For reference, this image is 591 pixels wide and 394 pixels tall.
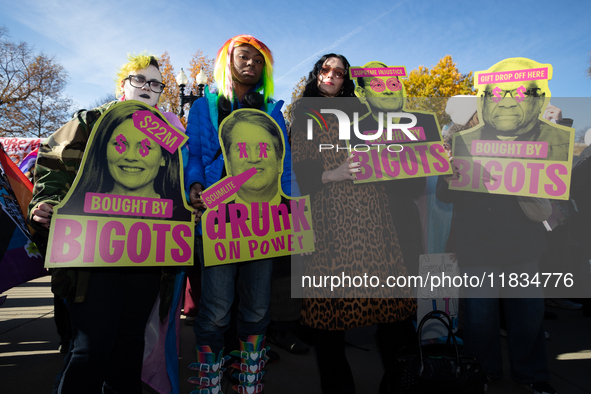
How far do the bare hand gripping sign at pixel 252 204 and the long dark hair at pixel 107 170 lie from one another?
0.17 m

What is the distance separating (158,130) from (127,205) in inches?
15.3

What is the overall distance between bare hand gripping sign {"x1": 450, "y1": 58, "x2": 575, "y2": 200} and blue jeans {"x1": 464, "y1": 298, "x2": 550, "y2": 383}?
0.71m

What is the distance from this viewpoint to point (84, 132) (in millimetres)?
1407

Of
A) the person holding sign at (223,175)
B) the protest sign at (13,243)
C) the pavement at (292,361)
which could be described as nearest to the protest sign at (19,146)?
the pavement at (292,361)

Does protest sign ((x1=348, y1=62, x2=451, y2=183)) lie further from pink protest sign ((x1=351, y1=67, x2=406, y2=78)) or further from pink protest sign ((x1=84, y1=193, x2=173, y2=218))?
pink protest sign ((x1=84, y1=193, x2=173, y2=218))

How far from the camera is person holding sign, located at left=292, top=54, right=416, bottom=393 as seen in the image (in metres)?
1.74

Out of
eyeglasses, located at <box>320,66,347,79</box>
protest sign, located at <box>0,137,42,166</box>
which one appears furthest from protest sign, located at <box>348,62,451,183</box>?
protest sign, located at <box>0,137,42,166</box>

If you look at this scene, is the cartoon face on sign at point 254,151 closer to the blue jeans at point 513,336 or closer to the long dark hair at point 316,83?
the long dark hair at point 316,83

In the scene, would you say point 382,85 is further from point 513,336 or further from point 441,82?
point 441,82

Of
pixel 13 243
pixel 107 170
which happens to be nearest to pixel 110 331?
pixel 107 170

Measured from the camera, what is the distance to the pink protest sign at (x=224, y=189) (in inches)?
62.9

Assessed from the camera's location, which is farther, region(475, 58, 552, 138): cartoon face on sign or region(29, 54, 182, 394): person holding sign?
region(475, 58, 552, 138): cartoon face on sign

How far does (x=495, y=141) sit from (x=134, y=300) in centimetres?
212

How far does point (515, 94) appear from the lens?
1.94m
